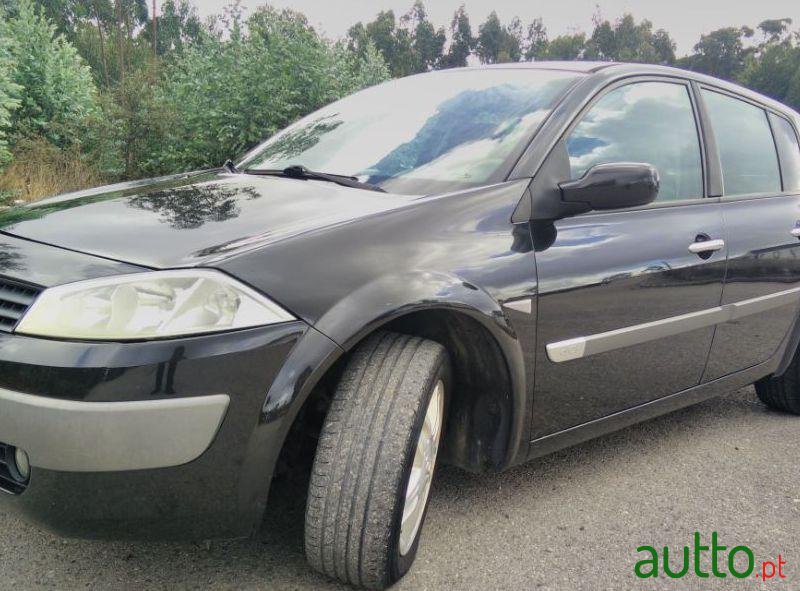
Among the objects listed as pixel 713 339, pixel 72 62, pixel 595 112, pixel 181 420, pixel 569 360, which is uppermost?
pixel 72 62

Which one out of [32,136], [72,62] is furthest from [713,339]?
[72,62]

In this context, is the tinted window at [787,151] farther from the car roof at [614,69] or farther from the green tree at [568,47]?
the green tree at [568,47]

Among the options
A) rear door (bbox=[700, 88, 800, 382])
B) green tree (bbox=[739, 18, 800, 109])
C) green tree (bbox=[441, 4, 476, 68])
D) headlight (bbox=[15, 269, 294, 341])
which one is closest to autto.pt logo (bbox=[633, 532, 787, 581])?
rear door (bbox=[700, 88, 800, 382])

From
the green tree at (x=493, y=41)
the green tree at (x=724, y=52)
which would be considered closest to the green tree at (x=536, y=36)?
the green tree at (x=493, y=41)

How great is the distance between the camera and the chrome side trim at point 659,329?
7.29 feet

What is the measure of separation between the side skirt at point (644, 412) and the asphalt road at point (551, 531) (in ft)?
0.82

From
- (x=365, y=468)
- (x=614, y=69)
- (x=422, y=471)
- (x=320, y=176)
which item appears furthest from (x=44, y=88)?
(x=365, y=468)

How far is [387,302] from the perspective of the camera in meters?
1.74

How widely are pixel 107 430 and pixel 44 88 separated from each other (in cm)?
1333

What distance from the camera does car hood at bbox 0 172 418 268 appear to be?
5.51 feet

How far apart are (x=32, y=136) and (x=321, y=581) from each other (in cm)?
1195

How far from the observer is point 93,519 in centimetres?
156

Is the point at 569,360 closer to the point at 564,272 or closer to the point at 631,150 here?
the point at 564,272

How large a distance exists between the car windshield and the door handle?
2.42 ft
